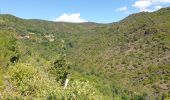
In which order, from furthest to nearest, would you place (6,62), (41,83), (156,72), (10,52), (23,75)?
(156,72) → (10,52) → (6,62) → (23,75) → (41,83)

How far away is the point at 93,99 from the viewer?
35.7 metres

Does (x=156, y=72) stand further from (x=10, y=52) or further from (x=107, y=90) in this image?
(x=10, y=52)

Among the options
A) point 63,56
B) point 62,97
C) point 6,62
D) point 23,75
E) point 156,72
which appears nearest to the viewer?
point 62,97

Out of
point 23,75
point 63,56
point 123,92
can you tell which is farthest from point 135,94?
point 23,75

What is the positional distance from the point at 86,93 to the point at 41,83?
15.6 metres

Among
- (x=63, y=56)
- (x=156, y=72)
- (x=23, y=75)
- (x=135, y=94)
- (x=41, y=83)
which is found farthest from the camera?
(x=156, y=72)

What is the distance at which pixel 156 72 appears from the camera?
619 ft

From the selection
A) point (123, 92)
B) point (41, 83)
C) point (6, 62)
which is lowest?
point (123, 92)

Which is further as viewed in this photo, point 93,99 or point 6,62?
point 6,62

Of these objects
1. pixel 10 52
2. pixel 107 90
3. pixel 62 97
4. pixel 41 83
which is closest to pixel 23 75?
pixel 41 83

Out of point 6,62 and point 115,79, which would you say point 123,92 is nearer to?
point 115,79

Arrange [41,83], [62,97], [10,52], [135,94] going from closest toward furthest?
[62,97]
[41,83]
[10,52]
[135,94]

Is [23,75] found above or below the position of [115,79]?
above

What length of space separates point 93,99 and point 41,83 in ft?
51.8
